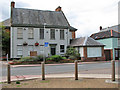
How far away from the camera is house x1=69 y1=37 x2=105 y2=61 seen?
26.5 meters

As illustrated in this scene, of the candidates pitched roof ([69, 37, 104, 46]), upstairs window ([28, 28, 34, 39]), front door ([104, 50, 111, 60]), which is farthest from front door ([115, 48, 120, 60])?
upstairs window ([28, 28, 34, 39])

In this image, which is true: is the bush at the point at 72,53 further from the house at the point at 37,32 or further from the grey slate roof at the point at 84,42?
the house at the point at 37,32

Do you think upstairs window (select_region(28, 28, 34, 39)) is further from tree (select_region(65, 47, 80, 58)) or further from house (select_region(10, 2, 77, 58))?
tree (select_region(65, 47, 80, 58))

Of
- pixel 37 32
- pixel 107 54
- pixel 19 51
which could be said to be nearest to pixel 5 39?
pixel 19 51

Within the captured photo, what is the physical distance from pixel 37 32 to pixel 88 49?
923 cm

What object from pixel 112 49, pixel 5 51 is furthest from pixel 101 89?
pixel 112 49

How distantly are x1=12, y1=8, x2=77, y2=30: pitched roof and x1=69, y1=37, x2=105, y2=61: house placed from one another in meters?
4.19

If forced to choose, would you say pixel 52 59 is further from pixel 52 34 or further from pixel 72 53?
pixel 52 34

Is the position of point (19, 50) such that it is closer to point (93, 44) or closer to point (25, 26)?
point (25, 26)

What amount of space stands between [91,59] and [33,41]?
1038 cm

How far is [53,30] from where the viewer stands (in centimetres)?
2850

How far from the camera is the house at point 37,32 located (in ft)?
85.8

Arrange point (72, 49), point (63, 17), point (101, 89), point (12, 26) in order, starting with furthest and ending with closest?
point (63, 17), point (72, 49), point (12, 26), point (101, 89)

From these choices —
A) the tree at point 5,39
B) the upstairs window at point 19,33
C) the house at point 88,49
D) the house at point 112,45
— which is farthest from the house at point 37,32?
the house at point 112,45
